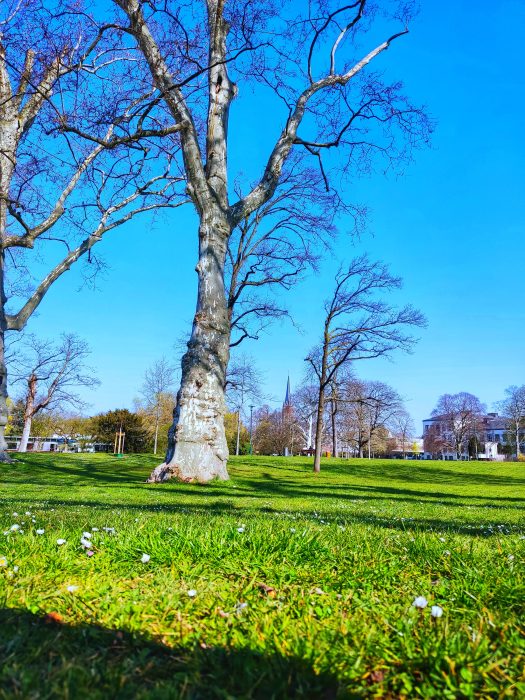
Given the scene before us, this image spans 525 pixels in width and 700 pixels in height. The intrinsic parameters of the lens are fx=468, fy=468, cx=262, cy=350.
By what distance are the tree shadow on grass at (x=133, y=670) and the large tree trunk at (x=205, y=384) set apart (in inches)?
397

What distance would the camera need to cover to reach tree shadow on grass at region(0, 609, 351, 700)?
4.75ft

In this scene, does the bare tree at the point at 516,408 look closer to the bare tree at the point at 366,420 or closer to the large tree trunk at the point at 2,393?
the bare tree at the point at 366,420

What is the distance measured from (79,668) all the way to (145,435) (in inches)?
2302

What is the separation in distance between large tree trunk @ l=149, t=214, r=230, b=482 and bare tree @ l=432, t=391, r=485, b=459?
2824 inches

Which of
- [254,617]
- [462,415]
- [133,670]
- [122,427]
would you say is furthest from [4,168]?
[462,415]

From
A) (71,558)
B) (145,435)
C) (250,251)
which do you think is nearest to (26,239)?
(250,251)

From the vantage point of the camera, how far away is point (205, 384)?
12344 mm

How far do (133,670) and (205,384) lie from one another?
35.4 ft

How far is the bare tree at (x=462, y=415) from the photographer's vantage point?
77.4 metres

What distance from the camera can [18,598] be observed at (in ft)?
7.23

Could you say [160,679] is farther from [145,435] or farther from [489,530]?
[145,435]

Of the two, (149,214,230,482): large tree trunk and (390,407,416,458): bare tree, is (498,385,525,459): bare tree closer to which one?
(390,407,416,458): bare tree

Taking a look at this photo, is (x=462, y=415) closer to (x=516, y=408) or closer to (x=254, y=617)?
(x=516, y=408)

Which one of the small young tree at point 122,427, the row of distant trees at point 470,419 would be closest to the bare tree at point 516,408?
the row of distant trees at point 470,419
